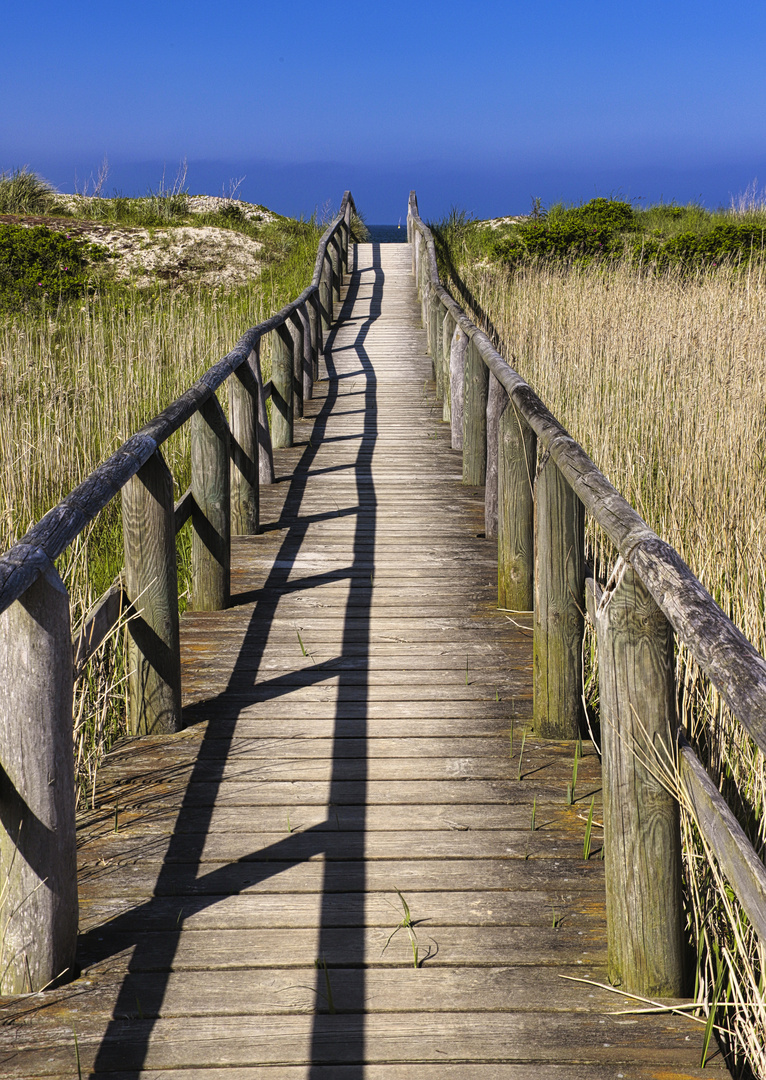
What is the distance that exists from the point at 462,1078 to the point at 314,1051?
0.30 metres

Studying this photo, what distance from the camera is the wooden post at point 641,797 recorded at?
2057 millimetres

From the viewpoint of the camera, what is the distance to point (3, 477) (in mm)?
5414

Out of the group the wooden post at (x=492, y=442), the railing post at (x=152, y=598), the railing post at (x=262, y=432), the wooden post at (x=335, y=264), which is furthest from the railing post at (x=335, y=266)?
the railing post at (x=152, y=598)

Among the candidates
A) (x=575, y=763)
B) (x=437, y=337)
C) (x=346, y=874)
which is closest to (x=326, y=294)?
(x=437, y=337)

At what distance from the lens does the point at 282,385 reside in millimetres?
7574

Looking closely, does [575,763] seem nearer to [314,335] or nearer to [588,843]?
[588,843]

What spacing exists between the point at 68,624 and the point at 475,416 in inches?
173

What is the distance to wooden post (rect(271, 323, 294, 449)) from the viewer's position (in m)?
7.54

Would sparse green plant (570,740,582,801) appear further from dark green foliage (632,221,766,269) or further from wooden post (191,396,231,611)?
dark green foliage (632,221,766,269)

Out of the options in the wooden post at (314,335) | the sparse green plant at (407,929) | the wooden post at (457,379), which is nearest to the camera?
the sparse green plant at (407,929)

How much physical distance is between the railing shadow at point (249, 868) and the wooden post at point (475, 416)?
1811mm

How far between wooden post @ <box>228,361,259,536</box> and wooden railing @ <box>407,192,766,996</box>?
2.44m

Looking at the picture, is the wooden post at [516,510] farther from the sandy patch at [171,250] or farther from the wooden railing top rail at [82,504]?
the sandy patch at [171,250]

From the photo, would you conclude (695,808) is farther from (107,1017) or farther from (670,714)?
(107,1017)
